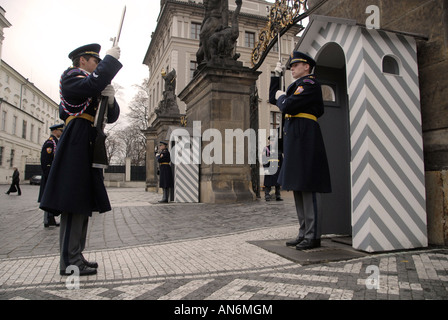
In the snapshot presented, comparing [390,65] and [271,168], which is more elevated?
[390,65]

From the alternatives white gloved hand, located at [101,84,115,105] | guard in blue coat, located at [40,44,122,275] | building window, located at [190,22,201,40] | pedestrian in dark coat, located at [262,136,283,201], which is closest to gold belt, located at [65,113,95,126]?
guard in blue coat, located at [40,44,122,275]

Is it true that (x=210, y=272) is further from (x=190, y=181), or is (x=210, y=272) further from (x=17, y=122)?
(x=17, y=122)

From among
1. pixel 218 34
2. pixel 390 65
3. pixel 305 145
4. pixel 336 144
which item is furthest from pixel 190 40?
pixel 305 145

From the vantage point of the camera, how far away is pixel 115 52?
130 inches

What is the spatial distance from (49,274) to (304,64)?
341cm

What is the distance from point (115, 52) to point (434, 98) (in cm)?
365

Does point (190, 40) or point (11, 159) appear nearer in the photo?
point (190, 40)

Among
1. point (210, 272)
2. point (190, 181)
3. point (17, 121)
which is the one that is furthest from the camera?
point (17, 121)

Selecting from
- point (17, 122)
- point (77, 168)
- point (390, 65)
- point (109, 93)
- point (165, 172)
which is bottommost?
point (77, 168)

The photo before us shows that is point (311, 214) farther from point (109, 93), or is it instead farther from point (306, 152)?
point (109, 93)

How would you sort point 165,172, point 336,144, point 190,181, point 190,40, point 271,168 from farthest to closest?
point 190,40, point 165,172, point 271,168, point 190,181, point 336,144

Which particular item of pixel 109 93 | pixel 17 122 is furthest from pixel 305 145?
pixel 17 122

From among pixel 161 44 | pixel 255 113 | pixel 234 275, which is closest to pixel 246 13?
pixel 161 44

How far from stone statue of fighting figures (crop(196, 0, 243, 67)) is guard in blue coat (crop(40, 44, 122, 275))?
8.23 meters
